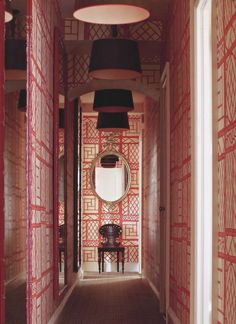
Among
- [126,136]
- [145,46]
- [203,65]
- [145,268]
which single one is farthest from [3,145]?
[126,136]

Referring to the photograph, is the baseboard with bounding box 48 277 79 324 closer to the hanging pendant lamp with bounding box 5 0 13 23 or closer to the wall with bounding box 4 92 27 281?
the wall with bounding box 4 92 27 281

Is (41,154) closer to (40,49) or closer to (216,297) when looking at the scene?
(40,49)

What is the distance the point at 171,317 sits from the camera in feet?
18.4

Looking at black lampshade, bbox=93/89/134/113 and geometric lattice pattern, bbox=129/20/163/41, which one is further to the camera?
black lampshade, bbox=93/89/134/113

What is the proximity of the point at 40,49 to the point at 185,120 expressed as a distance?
1101mm

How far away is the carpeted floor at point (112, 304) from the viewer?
246 inches

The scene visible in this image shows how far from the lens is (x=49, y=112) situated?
5.55 metres

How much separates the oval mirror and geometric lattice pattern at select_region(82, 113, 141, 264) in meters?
0.10

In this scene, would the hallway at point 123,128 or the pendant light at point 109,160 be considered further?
the pendant light at point 109,160

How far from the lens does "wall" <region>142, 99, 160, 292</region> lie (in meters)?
7.94

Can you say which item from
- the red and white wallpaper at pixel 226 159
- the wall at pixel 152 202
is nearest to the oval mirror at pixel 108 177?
the wall at pixel 152 202

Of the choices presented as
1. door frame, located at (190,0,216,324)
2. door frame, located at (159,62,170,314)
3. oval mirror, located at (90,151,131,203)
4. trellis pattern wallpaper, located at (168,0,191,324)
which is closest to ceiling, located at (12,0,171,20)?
trellis pattern wallpaper, located at (168,0,191,324)

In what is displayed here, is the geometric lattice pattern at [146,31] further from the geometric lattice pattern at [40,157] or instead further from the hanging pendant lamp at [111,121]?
the hanging pendant lamp at [111,121]

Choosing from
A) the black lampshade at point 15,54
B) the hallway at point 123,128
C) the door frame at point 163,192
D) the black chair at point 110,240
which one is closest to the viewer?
the hallway at point 123,128
